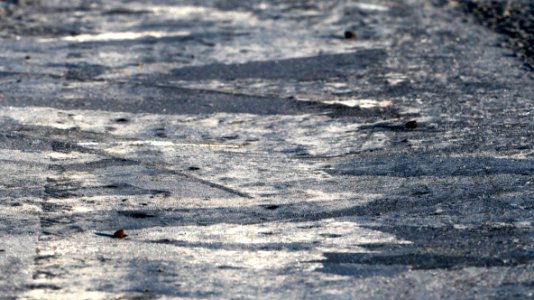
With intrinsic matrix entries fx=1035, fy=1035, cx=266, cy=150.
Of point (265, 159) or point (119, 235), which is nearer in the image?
point (119, 235)

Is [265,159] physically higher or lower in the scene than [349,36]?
lower

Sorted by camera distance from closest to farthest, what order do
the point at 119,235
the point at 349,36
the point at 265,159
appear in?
the point at 119,235
the point at 265,159
the point at 349,36

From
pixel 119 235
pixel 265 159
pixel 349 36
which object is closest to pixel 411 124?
pixel 265 159

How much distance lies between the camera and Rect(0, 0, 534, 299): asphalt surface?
430cm

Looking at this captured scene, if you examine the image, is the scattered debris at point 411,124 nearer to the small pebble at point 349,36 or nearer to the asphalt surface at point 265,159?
the asphalt surface at point 265,159

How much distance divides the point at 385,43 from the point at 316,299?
194 inches

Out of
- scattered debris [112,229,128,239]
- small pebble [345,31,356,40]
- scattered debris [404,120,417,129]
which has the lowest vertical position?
scattered debris [112,229,128,239]

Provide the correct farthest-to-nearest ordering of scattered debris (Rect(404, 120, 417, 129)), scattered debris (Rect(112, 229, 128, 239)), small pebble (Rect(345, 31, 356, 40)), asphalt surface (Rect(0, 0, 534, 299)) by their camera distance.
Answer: small pebble (Rect(345, 31, 356, 40)) → scattered debris (Rect(404, 120, 417, 129)) → scattered debris (Rect(112, 229, 128, 239)) → asphalt surface (Rect(0, 0, 534, 299))

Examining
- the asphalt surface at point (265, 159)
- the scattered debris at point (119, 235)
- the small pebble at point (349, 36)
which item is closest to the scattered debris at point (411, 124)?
the asphalt surface at point (265, 159)

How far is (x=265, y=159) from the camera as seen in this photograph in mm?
5871

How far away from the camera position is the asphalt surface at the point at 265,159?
169 inches

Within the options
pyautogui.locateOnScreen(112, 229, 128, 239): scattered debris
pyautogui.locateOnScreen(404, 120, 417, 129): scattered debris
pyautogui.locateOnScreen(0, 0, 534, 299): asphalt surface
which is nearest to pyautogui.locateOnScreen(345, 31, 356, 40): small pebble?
pyautogui.locateOnScreen(0, 0, 534, 299): asphalt surface

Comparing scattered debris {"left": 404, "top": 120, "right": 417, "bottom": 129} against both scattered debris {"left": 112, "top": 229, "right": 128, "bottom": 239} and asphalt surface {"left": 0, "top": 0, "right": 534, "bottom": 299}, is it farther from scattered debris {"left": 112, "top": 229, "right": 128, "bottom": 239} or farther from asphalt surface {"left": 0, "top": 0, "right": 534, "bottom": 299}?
scattered debris {"left": 112, "top": 229, "right": 128, "bottom": 239}

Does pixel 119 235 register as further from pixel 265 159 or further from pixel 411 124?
pixel 411 124
